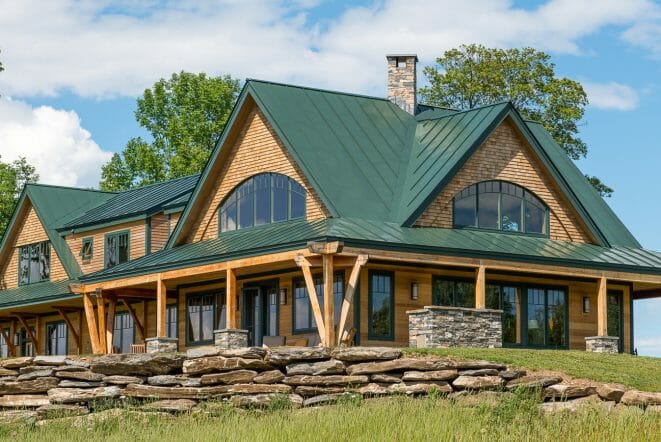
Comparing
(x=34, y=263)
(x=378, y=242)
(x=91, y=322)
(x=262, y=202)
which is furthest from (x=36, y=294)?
(x=378, y=242)

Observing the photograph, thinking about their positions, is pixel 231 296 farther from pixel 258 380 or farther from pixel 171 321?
pixel 258 380

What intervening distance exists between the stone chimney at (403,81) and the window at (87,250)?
11372mm

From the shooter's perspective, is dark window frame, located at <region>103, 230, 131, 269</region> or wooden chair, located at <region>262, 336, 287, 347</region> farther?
dark window frame, located at <region>103, 230, 131, 269</region>

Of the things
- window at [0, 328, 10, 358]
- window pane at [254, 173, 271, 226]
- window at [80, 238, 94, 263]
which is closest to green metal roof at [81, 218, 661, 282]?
window pane at [254, 173, 271, 226]

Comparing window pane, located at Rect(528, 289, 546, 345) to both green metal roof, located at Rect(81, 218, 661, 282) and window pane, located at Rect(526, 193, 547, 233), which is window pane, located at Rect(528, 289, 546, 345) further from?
window pane, located at Rect(526, 193, 547, 233)

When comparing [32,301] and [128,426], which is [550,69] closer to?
[32,301]

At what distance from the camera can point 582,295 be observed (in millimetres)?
37906

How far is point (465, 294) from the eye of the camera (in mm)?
35312

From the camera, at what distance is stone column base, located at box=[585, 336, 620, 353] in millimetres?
35688

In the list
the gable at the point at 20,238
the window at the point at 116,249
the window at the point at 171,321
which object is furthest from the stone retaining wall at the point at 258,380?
the gable at the point at 20,238

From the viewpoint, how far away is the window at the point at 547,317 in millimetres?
36594

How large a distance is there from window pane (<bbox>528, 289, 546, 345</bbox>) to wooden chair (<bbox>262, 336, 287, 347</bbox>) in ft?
22.5

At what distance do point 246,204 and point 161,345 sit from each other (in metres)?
4.52

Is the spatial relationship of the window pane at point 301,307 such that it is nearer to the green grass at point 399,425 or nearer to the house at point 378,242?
the house at point 378,242
